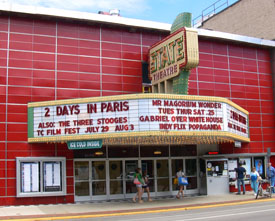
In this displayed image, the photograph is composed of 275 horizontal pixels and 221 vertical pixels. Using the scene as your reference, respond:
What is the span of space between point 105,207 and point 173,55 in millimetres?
7522

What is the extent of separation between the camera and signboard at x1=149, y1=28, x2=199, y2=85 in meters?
18.5

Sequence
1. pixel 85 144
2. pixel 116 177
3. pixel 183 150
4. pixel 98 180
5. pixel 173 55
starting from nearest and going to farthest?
1. pixel 85 144
2. pixel 173 55
3. pixel 98 180
4. pixel 116 177
5. pixel 183 150

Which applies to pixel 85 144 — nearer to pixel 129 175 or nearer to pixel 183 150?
pixel 129 175

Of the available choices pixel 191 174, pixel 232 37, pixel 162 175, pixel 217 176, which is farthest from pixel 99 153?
pixel 232 37

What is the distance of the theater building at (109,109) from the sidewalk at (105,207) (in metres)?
0.92

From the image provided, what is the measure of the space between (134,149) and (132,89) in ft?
10.4

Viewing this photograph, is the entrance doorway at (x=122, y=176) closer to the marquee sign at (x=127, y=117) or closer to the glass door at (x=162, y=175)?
the glass door at (x=162, y=175)

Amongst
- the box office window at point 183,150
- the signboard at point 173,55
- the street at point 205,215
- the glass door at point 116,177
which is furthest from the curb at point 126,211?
the signboard at point 173,55

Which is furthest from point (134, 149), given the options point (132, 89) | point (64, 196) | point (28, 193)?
point (28, 193)

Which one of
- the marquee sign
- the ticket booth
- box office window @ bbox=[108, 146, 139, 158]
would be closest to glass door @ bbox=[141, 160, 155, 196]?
box office window @ bbox=[108, 146, 139, 158]

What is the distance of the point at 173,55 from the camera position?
63.5 feet

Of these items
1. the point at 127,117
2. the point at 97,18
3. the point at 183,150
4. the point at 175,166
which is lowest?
the point at 175,166

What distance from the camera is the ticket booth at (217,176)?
22750 millimetres

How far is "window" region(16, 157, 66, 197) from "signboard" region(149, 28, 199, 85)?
20.8 feet
